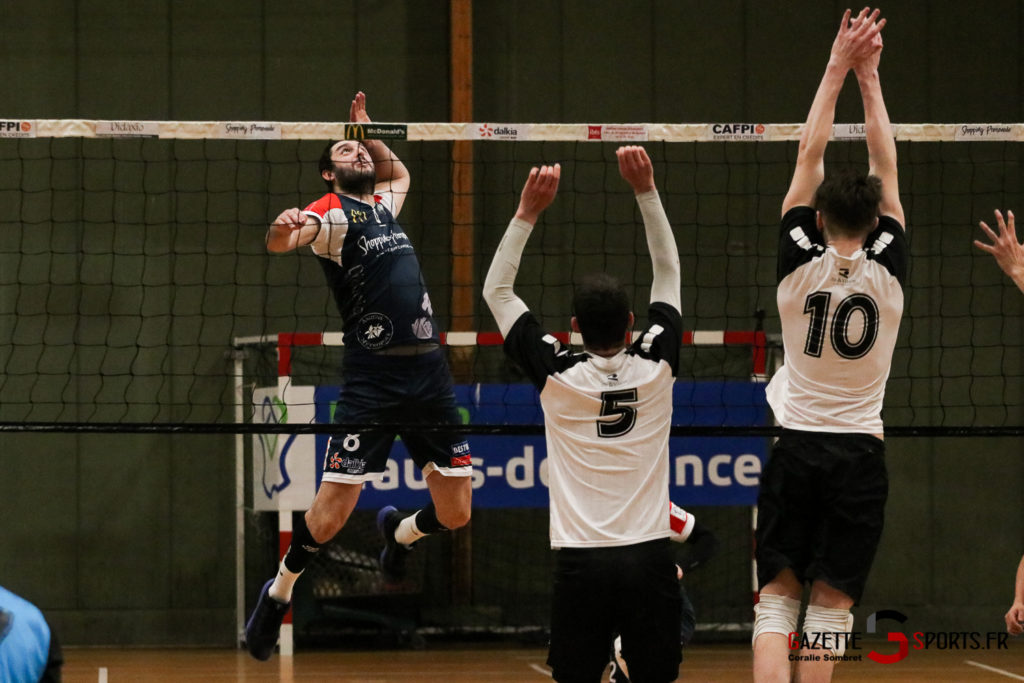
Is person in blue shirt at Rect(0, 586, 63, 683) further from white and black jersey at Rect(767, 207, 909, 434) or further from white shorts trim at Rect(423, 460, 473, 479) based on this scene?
white shorts trim at Rect(423, 460, 473, 479)

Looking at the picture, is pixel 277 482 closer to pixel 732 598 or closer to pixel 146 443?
pixel 146 443

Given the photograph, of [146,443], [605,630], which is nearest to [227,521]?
[146,443]

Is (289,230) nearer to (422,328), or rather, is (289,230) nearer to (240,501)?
(422,328)

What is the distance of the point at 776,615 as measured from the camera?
4.49 m

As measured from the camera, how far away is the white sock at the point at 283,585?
645 cm

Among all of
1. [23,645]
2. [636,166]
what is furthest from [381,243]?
[23,645]

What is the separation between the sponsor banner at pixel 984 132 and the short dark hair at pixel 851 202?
2.36 meters

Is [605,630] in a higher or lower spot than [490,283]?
lower

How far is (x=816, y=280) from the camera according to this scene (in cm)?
445

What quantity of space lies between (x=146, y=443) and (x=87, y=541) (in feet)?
2.65

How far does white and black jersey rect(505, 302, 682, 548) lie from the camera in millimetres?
4113

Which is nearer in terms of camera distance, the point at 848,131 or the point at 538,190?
the point at 538,190

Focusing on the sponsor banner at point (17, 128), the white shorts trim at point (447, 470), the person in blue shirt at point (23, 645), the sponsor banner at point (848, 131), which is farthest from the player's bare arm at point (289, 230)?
the person in blue shirt at point (23, 645)

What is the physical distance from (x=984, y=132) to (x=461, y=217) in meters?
4.12
